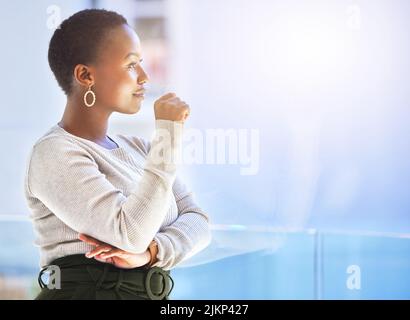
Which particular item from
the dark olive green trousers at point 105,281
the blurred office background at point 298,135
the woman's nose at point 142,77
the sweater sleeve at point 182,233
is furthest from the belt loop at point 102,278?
the woman's nose at point 142,77

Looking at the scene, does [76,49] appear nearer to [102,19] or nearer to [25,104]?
[102,19]

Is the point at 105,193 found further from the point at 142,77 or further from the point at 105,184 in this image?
the point at 142,77

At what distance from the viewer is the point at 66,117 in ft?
4.95

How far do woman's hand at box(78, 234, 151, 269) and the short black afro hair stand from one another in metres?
0.37

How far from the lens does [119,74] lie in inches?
59.0

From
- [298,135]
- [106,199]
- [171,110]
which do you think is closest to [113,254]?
[106,199]

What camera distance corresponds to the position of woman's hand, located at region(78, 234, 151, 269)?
135 cm

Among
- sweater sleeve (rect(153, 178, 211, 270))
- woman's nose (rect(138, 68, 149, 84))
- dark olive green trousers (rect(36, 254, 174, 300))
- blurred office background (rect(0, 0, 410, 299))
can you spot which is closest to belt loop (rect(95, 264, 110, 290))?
dark olive green trousers (rect(36, 254, 174, 300))

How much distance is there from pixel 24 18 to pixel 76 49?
297 millimetres

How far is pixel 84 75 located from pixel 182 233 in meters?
0.40

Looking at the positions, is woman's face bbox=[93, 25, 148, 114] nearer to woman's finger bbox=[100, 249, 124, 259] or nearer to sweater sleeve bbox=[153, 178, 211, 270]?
sweater sleeve bbox=[153, 178, 211, 270]

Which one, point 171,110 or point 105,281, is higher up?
point 171,110

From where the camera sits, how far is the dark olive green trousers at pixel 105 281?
139 cm

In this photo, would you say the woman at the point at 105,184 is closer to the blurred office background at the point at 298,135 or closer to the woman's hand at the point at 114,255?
the woman's hand at the point at 114,255
